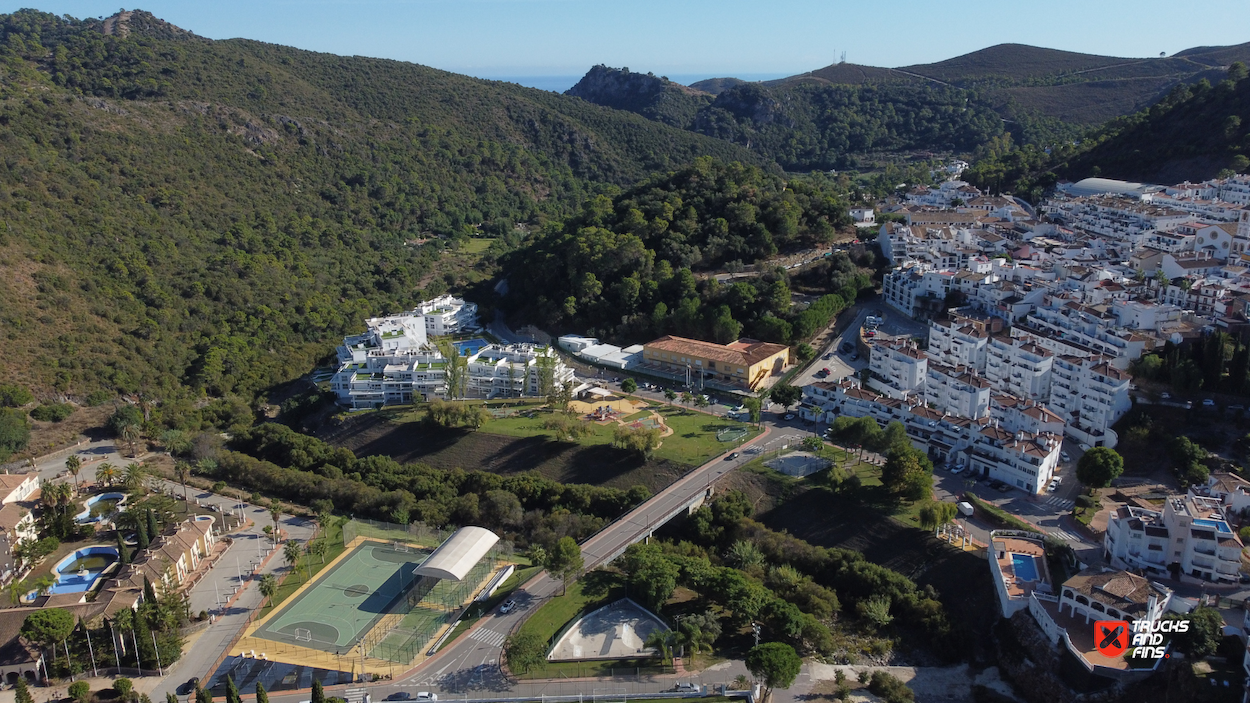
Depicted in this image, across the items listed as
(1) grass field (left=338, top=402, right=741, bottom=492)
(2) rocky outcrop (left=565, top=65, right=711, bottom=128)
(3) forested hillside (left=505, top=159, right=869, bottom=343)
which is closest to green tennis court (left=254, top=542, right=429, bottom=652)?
(1) grass field (left=338, top=402, right=741, bottom=492)

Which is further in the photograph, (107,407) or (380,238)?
(380,238)

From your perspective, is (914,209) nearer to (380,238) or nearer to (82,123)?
(380,238)

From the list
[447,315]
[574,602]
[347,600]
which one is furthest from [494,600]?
[447,315]

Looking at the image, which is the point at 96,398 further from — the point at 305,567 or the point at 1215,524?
the point at 1215,524

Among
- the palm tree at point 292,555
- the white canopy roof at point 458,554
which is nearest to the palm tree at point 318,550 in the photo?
the palm tree at point 292,555

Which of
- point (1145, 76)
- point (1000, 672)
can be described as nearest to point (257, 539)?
point (1000, 672)

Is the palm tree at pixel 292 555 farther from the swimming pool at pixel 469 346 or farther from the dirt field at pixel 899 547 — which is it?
the swimming pool at pixel 469 346
